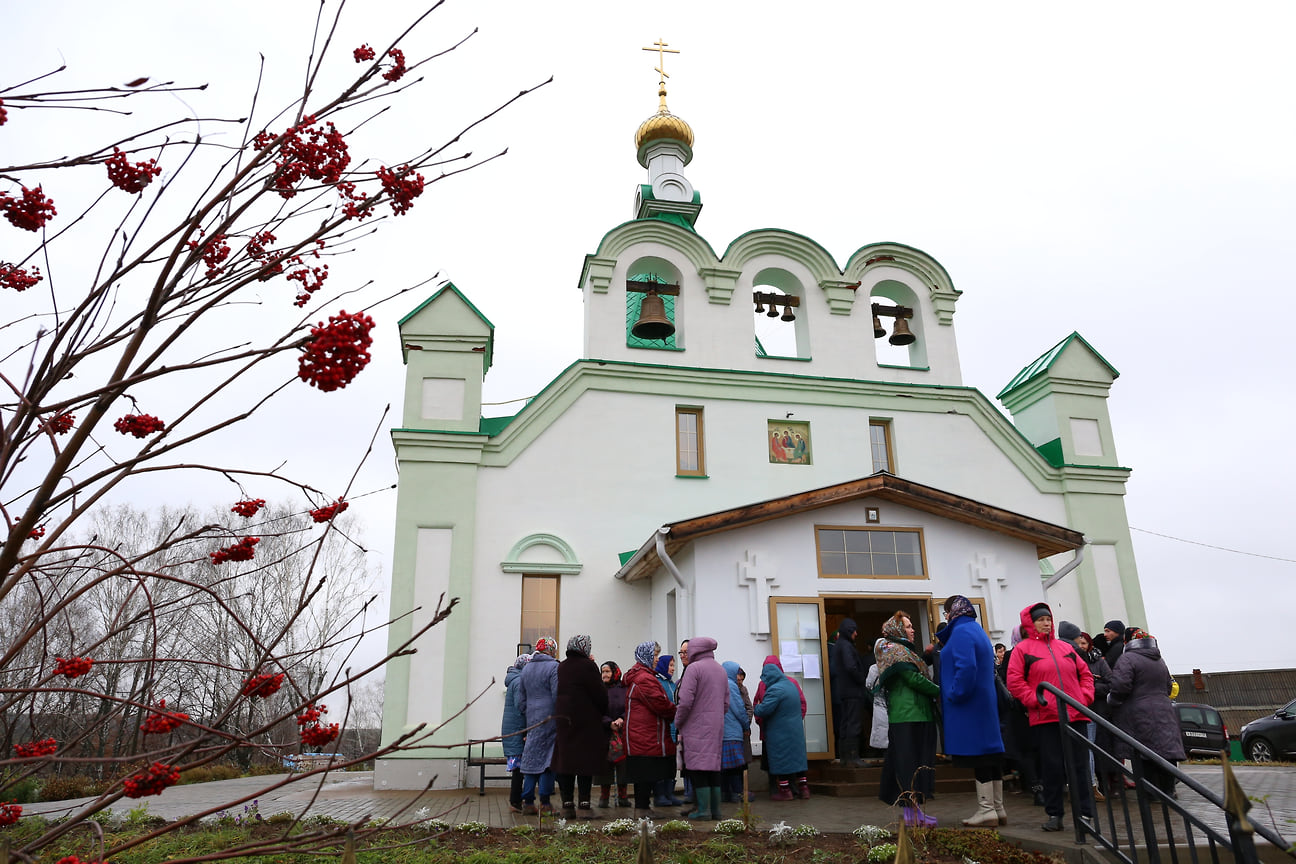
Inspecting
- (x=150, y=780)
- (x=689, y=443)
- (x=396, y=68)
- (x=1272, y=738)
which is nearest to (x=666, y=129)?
(x=689, y=443)

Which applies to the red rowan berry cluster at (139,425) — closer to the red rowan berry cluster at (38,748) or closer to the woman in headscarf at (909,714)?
the red rowan berry cluster at (38,748)

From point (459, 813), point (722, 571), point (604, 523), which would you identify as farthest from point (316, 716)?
point (604, 523)

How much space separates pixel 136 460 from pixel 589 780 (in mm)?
7128

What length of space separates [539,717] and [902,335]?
410 inches

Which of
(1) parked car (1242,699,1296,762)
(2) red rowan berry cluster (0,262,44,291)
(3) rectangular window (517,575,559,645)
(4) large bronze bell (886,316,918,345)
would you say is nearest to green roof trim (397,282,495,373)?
(3) rectangular window (517,575,559,645)

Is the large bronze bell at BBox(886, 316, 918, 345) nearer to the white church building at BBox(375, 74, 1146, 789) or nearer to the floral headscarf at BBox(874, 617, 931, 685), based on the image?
the white church building at BBox(375, 74, 1146, 789)

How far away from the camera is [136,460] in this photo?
91.7 inches

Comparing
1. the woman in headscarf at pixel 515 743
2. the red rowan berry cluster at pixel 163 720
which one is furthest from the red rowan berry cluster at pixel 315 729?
the woman in headscarf at pixel 515 743

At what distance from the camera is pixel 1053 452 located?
16.3 m

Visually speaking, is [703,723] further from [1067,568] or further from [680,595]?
[1067,568]

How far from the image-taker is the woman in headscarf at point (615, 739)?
925 centimetres

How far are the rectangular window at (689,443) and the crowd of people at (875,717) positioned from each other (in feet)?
15.0

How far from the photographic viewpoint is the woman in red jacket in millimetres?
6879

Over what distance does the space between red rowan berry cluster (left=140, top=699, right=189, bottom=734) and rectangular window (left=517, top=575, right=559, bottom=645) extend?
10666 millimetres
